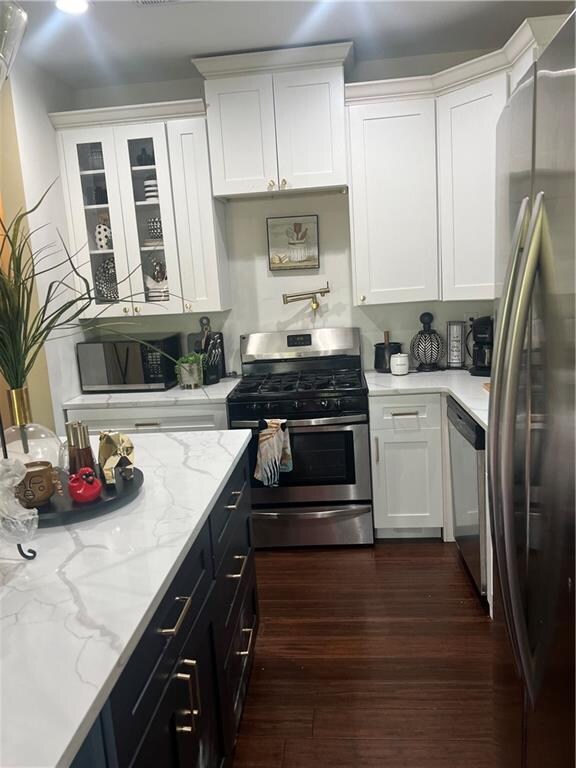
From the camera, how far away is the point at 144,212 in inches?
135

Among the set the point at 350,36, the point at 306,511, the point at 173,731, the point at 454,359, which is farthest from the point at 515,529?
the point at 350,36

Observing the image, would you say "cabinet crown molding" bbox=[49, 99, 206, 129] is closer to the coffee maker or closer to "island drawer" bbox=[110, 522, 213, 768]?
the coffee maker

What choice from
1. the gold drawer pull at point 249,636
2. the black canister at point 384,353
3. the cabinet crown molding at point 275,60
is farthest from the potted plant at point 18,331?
the black canister at point 384,353

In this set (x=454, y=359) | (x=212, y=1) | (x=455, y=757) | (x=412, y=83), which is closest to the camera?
(x=455, y=757)

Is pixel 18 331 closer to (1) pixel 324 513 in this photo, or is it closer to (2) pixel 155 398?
(2) pixel 155 398

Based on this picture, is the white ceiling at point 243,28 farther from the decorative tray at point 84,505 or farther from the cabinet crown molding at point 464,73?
the decorative tray at point 84,505

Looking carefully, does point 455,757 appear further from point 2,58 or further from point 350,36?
point 350,36

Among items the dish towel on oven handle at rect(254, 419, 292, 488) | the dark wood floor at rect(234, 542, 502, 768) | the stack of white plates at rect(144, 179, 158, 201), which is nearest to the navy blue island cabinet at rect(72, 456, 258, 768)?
the dark wood floor at rect(234, 542, 502, 768)

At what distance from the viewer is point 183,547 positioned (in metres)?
1.33

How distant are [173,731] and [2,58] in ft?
4.95

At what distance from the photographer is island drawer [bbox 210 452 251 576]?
171cm

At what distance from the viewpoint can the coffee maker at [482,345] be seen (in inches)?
127

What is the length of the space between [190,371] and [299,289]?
0.87 m

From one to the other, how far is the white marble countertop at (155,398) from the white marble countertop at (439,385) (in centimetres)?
86
